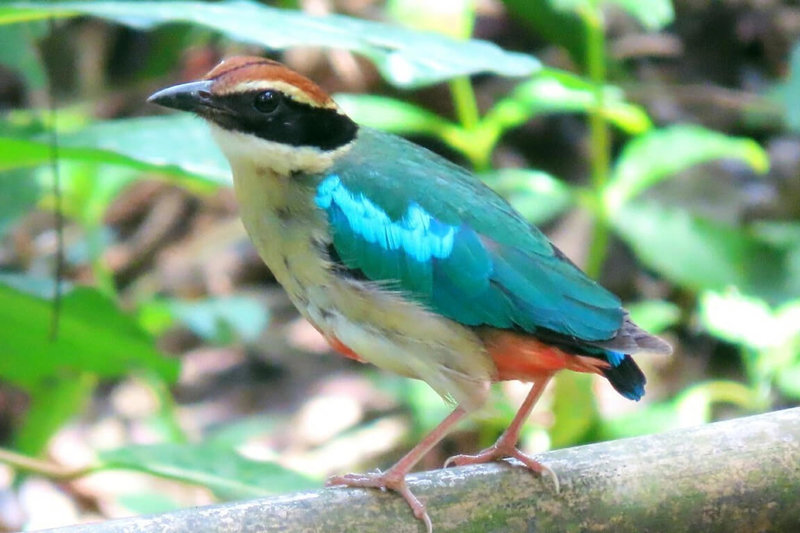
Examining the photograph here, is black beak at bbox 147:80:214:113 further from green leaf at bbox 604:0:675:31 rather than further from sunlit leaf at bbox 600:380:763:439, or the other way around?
sunlit leaf at bbox 600:380:763:439

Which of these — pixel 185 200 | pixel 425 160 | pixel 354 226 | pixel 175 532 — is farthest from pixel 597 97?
pixel 185 200

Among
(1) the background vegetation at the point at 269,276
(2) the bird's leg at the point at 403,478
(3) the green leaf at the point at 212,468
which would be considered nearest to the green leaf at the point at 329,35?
(1) the background vegetation at the point at 269,276

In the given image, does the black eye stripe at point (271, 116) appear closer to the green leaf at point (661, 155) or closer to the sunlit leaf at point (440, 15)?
the sunlit leaf at point (440, 15)

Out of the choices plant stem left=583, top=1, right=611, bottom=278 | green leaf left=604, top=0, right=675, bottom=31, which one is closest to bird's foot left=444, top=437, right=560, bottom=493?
plant stem left=583, top=1, right=611, bottom=278

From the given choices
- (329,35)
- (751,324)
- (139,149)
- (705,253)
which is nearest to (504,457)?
(329,35)

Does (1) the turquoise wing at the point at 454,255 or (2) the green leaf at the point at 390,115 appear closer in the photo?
(1) the turquoise wing at the point at 454,255

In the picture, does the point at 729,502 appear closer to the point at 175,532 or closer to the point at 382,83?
the point at 175,532

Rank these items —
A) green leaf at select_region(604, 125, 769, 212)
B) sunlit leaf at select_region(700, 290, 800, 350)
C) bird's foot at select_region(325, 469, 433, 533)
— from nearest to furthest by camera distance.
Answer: bird's foot at select_region(325, 469, 433, 533) → sunlit leaf at select_region(700, 290, 800, 350) → green leaf at select_region(604, 125, 769, 212)

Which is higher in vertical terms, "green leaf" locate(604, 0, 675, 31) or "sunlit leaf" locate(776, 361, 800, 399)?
"green leaf" locate(604, 0, 675, 31)
